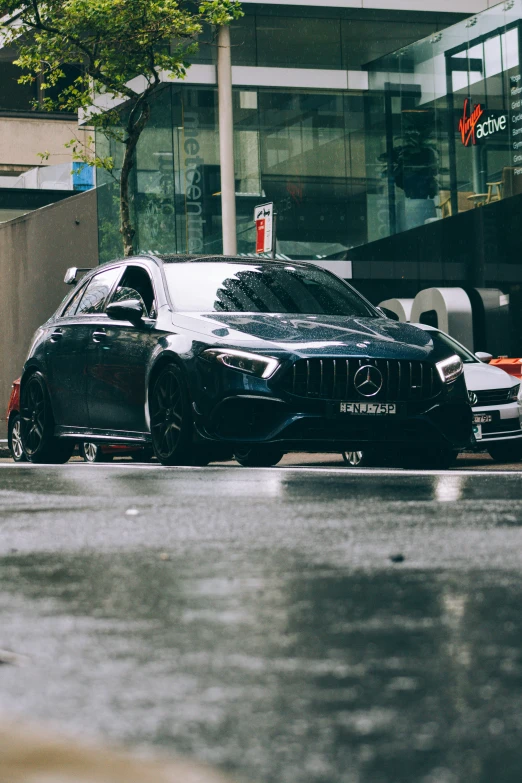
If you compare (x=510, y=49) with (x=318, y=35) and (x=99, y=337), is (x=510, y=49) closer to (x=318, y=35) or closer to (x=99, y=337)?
(x=318, y=35)

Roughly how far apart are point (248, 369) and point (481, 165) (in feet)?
60.5

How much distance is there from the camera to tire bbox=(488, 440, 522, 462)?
724 inches

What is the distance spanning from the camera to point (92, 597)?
4535 mm

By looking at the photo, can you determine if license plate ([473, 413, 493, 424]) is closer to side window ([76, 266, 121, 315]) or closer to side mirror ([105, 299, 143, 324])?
side window ([76, 266, 121, 315])

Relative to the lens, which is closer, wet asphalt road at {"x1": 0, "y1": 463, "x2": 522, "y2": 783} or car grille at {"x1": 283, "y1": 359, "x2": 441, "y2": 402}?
wet asphalt road at {"x1": 0, "y1": 463, "x2": 522, "y2": 783}

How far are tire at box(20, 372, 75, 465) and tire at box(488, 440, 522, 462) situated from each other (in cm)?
656

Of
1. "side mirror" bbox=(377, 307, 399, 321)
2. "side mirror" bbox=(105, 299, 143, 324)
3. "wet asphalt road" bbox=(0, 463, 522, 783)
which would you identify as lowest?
"wet asphalt road" bbox=(0, 463, 522, 783)

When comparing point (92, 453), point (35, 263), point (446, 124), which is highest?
point (446, 124)

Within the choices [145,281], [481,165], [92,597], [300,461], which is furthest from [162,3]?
[92,597]

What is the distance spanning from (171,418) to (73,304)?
2.65m

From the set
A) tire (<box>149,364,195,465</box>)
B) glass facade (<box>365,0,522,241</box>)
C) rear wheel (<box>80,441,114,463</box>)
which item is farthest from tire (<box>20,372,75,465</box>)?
glass facade (<box>365,0,522,241</box>)

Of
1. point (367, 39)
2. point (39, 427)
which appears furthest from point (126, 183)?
point (39, 427)

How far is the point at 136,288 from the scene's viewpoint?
40.8ft

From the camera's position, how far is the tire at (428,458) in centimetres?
1155
